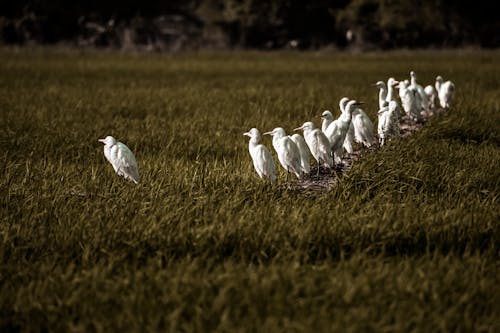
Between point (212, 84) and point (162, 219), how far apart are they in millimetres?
11358

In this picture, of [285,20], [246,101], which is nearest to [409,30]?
[285,20]

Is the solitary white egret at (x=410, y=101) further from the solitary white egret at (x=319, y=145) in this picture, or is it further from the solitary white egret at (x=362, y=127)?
the solitary white egret at (x=319, y=145)

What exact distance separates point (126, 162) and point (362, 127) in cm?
233

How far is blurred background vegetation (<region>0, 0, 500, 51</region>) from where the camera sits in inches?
1382

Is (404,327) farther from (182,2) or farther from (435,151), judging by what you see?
(182,2)

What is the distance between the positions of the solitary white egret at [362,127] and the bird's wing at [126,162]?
7.19 feet

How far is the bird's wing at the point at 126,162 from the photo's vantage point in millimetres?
4578

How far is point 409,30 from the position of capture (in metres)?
35.3

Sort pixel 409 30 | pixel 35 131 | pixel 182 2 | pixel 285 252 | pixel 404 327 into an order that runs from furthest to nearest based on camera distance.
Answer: pixel 182 2
pixel 409 30
pixel 35 131
pixel 285 252
pixel 404 327

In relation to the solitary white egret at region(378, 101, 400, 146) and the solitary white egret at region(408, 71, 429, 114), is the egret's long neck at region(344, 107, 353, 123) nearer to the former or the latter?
the solitary white egret at region(378, 101, 400, 146)

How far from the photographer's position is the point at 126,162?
4582 millimetres

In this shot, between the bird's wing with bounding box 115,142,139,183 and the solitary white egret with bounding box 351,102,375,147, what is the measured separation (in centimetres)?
219

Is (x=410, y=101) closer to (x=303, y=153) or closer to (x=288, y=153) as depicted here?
(x=303, y=153)

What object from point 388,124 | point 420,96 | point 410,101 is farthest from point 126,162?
point 420,96
